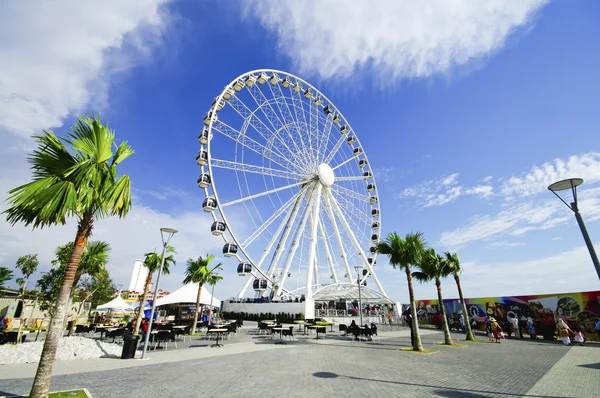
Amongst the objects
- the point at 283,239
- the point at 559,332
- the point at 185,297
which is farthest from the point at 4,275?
the point at 559,332

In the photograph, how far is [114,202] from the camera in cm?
673

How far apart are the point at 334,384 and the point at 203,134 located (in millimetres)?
21694

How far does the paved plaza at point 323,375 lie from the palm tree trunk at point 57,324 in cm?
146

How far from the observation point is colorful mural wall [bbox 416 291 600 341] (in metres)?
18.9

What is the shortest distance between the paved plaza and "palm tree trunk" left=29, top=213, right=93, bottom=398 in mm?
1462

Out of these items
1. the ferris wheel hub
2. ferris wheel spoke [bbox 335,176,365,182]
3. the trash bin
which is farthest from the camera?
ferris wheel spoke [bbox 335,176,365,182]

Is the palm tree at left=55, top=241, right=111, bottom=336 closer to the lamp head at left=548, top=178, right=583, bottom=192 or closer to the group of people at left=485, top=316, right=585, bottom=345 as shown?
the lamp head at left=548, top=178, right=583, bottom=192

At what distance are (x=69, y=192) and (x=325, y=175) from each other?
1043 inches

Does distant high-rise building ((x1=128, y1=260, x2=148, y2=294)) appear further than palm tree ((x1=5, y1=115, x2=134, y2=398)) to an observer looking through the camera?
Yes

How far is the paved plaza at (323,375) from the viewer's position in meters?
6.85

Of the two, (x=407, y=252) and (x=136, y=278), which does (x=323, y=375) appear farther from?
(x=136, y=278)

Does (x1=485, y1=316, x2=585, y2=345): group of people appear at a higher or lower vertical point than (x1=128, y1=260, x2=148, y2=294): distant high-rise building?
lower

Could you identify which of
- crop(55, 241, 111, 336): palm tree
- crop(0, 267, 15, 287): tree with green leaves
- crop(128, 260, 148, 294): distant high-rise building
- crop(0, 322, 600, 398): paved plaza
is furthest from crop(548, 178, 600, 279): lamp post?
crop(128, 260, 148, 294): distant high-rise building

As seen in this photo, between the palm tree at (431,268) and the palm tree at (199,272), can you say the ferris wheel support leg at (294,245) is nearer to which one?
the palm tree at (199,272)
